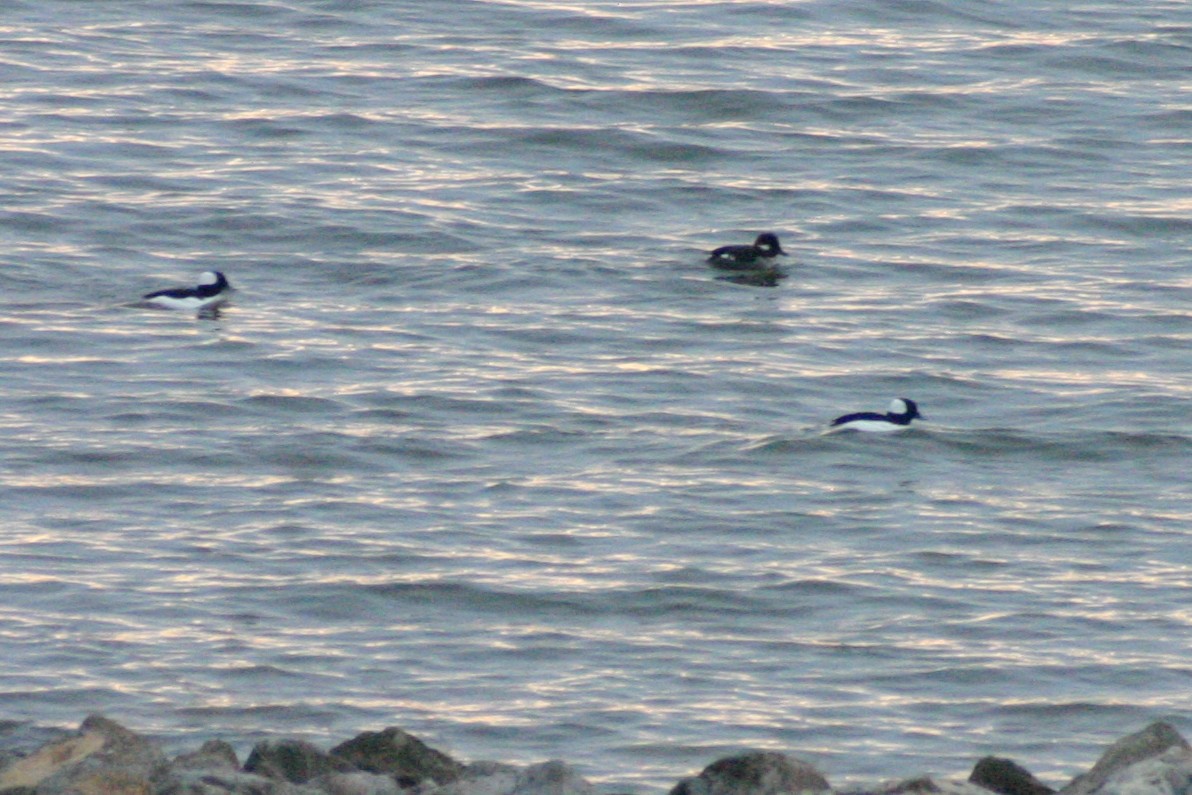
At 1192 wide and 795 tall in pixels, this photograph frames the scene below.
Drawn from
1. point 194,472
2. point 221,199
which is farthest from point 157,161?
point 194,472

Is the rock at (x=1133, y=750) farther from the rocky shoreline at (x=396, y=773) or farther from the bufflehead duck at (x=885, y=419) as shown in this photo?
the bufflehead duck at (x=885, y=419)

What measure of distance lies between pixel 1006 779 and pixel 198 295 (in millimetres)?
11507

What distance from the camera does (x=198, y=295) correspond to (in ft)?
61.9

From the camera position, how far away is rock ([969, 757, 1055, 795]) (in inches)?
340

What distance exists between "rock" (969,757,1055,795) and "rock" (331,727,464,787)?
1997 millimetres

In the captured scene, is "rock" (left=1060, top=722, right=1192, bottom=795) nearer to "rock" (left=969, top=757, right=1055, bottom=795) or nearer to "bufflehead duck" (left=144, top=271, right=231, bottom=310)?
"rock" (left=969, top=757, right=1055, bottom=795)

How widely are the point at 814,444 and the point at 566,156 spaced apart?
374 inches

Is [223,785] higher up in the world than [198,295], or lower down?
higher up

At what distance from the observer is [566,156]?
974 inches

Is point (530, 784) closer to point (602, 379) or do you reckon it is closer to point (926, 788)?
point (926, 788)

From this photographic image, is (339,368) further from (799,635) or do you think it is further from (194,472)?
(799,635)

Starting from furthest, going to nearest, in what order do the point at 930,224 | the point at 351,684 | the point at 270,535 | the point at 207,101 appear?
the point at 207,101 → the point at 930,224 → the point at 270,535 → the point at 351,684

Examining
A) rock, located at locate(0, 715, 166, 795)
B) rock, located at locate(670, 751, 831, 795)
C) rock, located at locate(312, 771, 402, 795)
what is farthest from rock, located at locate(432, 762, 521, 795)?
rock, located at locate(0, 715, 166, 795)

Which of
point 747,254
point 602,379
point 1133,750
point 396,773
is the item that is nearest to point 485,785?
point 396,773
